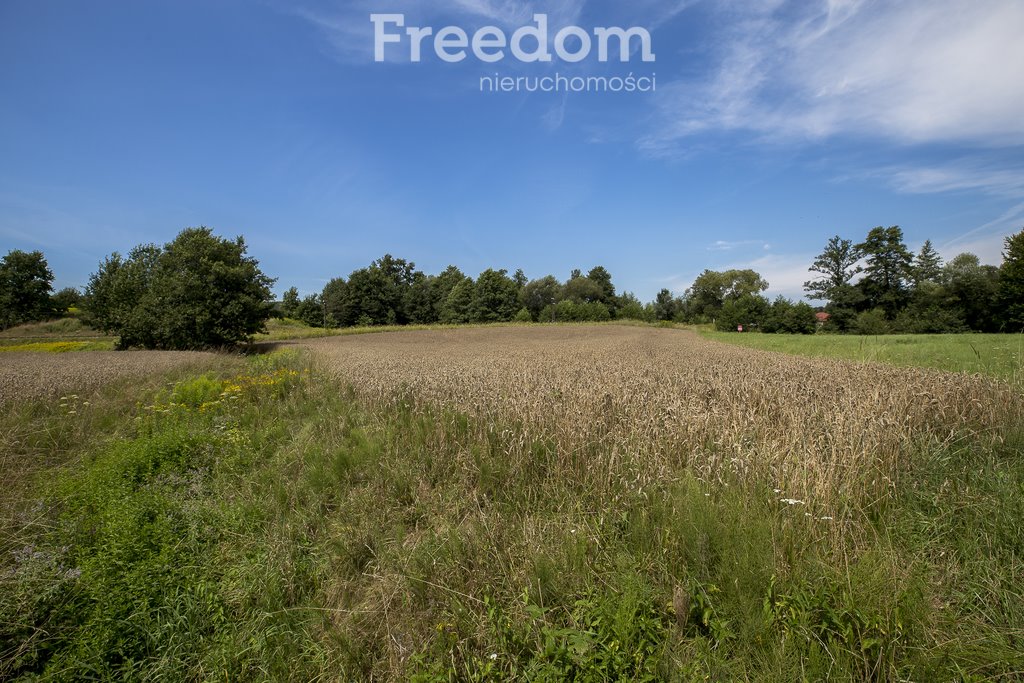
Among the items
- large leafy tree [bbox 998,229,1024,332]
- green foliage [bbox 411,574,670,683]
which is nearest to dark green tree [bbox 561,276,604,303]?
large leafy tree [bbox 998,229,1024,332]

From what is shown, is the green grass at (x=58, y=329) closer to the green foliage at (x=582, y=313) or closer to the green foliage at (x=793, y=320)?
the green foliage at (x=582, y=313)

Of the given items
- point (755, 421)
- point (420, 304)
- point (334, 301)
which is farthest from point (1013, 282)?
point (334, 301)

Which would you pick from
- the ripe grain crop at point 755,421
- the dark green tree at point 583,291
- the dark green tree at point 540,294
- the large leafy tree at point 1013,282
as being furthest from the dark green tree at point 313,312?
the large leafy tree at point 1013,282

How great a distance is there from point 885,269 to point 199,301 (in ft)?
307

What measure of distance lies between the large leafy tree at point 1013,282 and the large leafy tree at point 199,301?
65.9 meters

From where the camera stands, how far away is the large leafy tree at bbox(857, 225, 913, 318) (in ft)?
217

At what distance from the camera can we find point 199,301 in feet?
95.7

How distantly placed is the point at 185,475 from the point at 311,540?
2520mm

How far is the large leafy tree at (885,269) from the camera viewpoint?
66.0 m

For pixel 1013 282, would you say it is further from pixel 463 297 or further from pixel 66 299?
pixel 66 299

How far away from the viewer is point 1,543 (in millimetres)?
3506

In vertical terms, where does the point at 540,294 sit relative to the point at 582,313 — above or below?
above

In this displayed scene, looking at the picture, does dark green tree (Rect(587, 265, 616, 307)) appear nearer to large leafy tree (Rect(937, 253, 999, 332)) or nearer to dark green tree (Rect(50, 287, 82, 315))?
large leafy tree (Rect(937, 253, 999, 332))

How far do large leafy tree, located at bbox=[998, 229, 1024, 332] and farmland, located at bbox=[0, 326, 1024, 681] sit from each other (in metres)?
53.2
